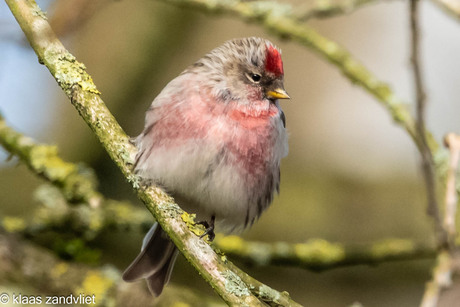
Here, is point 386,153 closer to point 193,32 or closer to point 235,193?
point 193,32

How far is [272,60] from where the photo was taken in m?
3.37

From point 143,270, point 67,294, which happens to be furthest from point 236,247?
point 67,294

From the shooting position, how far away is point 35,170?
367 centimetres

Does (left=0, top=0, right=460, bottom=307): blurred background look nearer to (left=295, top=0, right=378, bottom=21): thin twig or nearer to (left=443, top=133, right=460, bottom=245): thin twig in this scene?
(left=295, top=0, right=378, bottom=21): thin twig

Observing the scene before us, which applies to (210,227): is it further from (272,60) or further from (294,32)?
(294,32)

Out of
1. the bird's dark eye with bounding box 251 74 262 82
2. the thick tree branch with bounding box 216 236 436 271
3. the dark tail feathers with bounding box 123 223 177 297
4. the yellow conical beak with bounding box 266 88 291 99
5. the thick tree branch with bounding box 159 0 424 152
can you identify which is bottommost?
the dark tail feathers with bounding box 123 223 177 297

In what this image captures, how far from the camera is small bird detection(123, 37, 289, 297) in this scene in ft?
10.2

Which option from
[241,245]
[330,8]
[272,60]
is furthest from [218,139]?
[330,8]

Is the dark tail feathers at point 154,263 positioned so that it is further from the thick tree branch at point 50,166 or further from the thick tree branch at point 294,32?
the thick tree branch at point 294,32

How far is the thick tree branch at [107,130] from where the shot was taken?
2294 mm

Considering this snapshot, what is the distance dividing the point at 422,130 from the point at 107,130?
1.07 metres

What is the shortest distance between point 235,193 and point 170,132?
439mm

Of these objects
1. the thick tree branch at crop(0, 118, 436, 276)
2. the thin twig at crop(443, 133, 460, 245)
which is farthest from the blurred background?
the thin twig at crop(443, 133, 460, 245)

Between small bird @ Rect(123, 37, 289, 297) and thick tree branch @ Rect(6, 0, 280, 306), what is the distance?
17.3 inches
